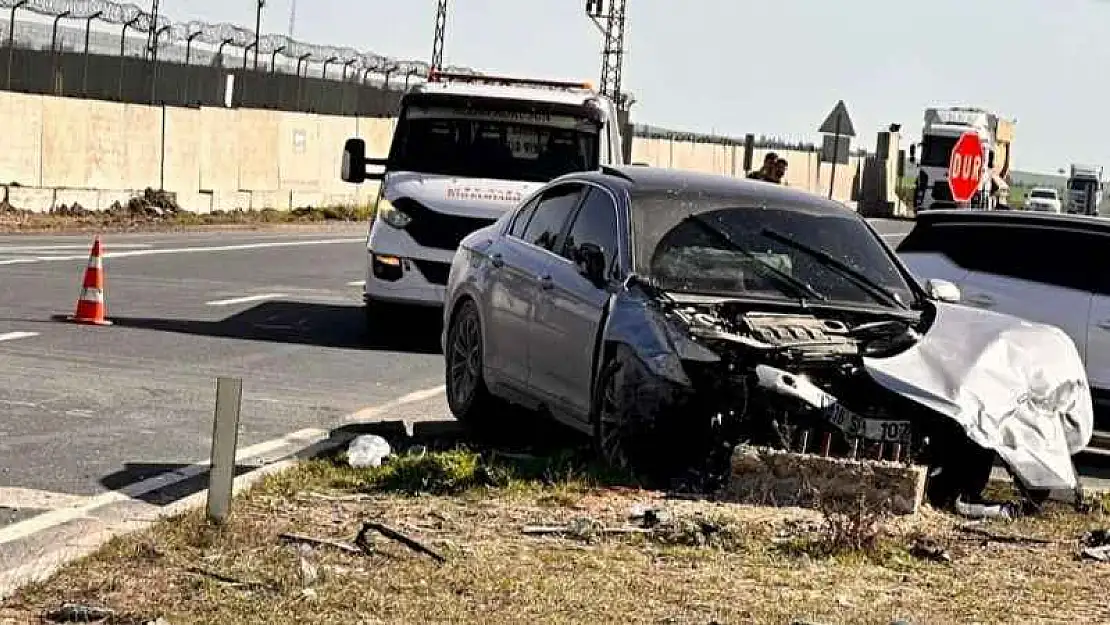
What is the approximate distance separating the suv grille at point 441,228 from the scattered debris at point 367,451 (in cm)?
678

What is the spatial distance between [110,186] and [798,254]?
1071 inches

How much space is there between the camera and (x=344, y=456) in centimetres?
1044

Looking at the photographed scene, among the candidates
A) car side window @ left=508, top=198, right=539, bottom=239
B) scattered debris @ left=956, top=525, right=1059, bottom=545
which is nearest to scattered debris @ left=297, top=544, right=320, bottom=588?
scattered debris @ left=956, top=525, right=1059, bottom=545

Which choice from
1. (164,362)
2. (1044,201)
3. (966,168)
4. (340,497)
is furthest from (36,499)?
(1044,201)

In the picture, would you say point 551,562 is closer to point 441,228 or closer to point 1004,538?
point 1004,538

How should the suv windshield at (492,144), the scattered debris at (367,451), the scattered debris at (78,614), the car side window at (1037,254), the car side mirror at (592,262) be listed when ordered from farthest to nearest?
the suv windshield at (492,144) → the car side window at (1037,254) → the car side mirror at (592,262) → the scattered debris at (367,451) → the scattered debris at (78,614)

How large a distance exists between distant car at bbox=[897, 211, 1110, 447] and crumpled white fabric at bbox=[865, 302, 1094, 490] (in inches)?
103

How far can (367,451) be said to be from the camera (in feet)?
34.0

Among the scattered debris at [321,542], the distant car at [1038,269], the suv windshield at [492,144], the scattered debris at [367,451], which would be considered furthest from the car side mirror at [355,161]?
the scattered debris at [321,542]

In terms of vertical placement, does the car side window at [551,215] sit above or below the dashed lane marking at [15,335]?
above

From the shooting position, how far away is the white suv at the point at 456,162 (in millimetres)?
17469

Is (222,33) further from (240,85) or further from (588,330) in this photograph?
(588,330)

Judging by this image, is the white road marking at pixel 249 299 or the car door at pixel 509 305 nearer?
the car door at pixel 509 305

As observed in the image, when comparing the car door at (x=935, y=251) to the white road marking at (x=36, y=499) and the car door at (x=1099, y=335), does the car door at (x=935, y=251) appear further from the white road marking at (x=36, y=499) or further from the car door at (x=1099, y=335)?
the white road marking at (x=36, y=499)
